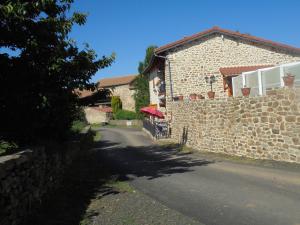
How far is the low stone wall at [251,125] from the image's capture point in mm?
13562

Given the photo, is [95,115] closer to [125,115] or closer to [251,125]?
[125,115]

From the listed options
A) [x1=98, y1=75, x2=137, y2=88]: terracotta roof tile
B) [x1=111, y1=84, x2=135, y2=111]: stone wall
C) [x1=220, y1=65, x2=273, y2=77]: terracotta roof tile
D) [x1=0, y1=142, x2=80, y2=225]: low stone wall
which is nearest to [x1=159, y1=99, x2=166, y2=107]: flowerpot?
[x1=220, y1=65, x2=273, y2=77]: terracotta roof tile

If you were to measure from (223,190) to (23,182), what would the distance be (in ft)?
15.6

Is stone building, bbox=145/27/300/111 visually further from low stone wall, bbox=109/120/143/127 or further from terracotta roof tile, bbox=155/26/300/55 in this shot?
low stone wall, bbox=109/120/143/127

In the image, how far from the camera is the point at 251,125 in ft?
52.4

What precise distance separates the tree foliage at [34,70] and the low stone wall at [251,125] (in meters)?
7.29

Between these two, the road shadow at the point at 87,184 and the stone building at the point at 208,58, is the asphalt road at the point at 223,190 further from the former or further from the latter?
the stone building at the point at 208,58

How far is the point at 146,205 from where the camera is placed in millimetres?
8273

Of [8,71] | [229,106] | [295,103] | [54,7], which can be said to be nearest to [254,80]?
[229,106]

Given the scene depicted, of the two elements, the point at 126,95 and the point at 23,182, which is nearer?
the point at 23,182

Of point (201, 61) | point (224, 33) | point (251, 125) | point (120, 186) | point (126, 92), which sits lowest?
point (120, 186)

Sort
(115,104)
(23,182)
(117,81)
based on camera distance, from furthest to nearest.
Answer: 1. (117,81)
2. (115,104)
3. (23,182)

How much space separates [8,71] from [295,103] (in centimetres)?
904

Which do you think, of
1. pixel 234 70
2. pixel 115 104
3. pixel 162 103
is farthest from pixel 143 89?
pixel 234 70
